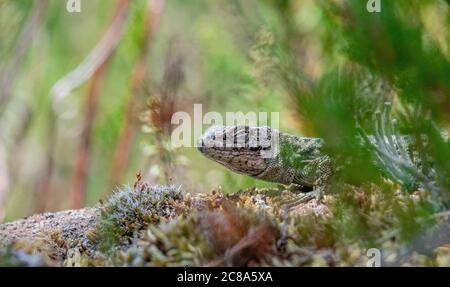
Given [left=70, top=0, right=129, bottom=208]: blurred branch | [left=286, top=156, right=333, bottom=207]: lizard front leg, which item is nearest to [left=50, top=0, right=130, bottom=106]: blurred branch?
[left=70, top=0, right=129, bottom=208]: blurred branch

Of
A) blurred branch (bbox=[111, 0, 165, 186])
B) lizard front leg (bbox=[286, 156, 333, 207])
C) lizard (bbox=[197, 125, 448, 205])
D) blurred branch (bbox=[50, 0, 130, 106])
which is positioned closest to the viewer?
lizard front leg (bbox=[286, 156, 333, 207])

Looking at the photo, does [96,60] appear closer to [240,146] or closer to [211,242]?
[240,146]

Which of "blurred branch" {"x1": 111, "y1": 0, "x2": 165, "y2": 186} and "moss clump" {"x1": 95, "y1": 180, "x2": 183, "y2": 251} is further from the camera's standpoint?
"blurred branch" {"x1": 111, "y1": 0, "x2": 165, "y2": 186}

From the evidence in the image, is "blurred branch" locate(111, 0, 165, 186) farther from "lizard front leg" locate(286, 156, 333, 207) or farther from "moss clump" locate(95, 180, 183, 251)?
"lizard front leg" locate(286, 156, 333, 207)

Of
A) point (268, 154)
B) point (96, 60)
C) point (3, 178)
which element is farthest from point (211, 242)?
point (3, 178)

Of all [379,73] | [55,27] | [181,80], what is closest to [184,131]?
[181,80]

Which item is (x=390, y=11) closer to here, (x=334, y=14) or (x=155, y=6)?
(x=334, y=14)
